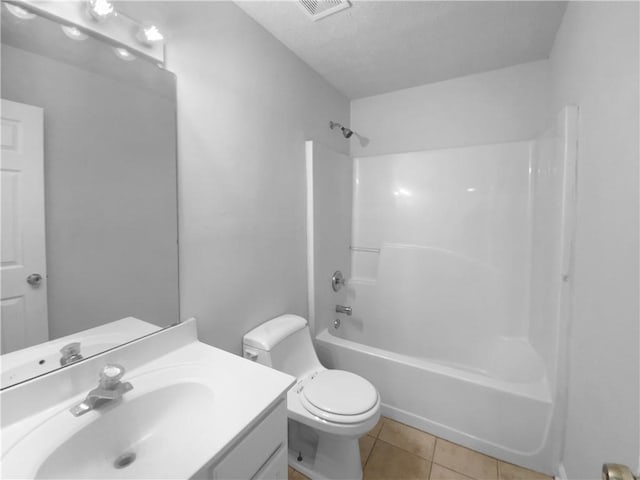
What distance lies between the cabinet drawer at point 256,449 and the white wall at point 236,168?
0.59m

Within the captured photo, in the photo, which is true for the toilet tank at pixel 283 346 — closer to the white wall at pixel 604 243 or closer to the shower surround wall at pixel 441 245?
the shower surround wall at pixel 441 245

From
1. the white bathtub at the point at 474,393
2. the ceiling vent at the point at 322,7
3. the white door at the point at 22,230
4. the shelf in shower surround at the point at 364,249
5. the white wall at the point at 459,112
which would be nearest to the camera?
the white door at the point at 22,230

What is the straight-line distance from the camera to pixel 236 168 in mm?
1407

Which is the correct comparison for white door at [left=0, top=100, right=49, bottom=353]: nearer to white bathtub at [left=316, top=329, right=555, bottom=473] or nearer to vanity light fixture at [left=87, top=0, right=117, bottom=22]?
vanity light fixture at [left=87, top=0, right=117, bottom=22]

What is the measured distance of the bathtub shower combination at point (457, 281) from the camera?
1.45 m

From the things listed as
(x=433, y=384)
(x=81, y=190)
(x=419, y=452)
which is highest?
(x=81, y=190)

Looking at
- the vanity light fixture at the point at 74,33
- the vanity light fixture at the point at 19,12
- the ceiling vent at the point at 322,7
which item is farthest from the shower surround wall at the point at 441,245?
the vanity light fixture at the point at 19,12

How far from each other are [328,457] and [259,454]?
79 centimetres

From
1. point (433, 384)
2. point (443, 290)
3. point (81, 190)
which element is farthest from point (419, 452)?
point (81, 190)

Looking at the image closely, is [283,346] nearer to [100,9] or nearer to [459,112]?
[100,9]

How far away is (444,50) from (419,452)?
96.6 inches

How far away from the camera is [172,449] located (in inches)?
30.4

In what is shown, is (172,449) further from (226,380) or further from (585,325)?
(585,325)

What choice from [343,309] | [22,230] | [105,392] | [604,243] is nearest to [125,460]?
[105,392]
